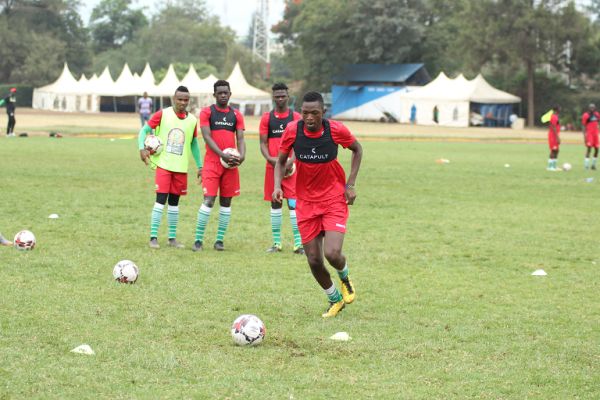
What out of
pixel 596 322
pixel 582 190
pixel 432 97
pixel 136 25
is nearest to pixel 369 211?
pixel 582 190

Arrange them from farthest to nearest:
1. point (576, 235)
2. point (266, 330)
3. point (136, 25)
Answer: point (136, 25)
point (576, 235)
point (266, 330)

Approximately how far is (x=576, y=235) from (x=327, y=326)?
319 inches

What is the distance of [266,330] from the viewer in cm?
863

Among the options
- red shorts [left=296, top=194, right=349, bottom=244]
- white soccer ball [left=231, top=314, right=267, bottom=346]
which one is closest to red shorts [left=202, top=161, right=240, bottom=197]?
red shorts [left=296, top=194, right=349, bottom=244]

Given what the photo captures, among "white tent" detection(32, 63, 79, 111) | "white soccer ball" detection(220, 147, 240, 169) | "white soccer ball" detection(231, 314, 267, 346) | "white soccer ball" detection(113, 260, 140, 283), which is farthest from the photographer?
"white tent" detection(32, 63, 79, 111)

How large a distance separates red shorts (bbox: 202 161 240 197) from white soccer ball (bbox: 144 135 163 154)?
691 millimetres

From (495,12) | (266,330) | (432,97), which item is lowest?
(266,330)

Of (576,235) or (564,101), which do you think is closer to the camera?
(576,235)

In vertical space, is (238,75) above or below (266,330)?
above

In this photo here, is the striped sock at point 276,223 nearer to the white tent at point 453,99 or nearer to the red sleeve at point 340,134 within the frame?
the red sleeve at point 340,134

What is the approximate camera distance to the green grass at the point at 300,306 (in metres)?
7.02

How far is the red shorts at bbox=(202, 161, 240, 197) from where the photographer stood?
13.2 m

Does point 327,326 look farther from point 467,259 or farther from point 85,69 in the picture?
point 85,69

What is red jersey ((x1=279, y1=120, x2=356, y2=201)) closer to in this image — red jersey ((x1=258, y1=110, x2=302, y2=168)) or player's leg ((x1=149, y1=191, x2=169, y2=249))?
red jersey ((x1=258, y1=110, x2=302, y2=168))
